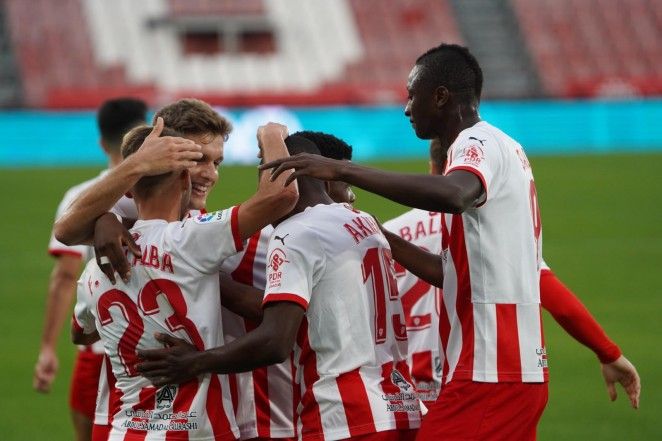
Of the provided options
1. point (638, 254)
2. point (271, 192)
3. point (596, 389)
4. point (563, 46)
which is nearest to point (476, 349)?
point (271, 192)

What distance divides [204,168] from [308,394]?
0.89 meters

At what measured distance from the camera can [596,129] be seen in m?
26.3

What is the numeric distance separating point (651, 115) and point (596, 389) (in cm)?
1885

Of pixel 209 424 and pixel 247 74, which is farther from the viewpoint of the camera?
pixel 247 74

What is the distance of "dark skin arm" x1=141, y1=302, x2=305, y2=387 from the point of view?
3.34 m

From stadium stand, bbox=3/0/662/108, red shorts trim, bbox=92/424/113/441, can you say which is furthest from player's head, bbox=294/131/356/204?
stadium stand, bbox=3/0/662/108

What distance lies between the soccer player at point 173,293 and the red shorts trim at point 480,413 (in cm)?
66

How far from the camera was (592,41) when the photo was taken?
34469 millimetres

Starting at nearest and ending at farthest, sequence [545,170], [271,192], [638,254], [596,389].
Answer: [271,192] < [596,389] < [638,254] < [545,170]

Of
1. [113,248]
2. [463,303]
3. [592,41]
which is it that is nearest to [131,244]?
[113,248]

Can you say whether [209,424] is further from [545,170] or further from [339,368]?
[545,170]

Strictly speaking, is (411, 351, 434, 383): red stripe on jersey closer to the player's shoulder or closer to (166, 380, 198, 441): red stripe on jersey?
the player's shoulder

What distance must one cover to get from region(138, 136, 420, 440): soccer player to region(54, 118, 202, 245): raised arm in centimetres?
39

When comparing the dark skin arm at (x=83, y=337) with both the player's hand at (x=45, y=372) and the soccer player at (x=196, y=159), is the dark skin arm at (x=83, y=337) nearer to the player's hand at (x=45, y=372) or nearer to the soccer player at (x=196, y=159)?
the soccer player at (x=196, y=159)
